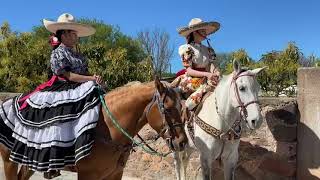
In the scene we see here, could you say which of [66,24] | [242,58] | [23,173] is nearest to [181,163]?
[23,173]

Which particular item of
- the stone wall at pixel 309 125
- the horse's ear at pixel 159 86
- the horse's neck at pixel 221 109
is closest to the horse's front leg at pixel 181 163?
the horse's neck at pixel 221 109

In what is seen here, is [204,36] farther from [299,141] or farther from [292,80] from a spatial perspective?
[292,80]

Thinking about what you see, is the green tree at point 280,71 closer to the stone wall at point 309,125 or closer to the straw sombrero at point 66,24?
the stone wall at point 309,125

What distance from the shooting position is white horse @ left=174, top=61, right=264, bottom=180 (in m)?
5.26

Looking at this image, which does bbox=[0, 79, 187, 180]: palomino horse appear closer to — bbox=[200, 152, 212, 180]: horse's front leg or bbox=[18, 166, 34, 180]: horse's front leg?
bbox=[18, 166, 34, 180]: horse's front leg

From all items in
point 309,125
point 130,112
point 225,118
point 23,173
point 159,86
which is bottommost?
point 23,173

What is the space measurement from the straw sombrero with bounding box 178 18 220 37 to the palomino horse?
6.51 ft

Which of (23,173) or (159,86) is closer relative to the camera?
(159,86)

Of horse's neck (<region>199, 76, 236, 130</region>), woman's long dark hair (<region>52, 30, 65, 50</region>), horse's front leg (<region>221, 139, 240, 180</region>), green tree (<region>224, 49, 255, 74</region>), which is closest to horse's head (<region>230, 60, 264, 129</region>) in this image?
horse's neck (<region>199, 76, 236, 130</region>)

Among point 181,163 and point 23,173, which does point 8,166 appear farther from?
point 181,163

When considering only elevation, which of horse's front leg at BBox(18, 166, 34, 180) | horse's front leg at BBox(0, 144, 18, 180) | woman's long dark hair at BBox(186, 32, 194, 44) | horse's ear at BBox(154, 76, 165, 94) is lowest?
horse's front leg at BBox(18, 166, 34, 180)

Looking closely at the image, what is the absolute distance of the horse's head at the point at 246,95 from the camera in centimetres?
511

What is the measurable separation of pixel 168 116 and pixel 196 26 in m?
2.45

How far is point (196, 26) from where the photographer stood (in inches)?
253
